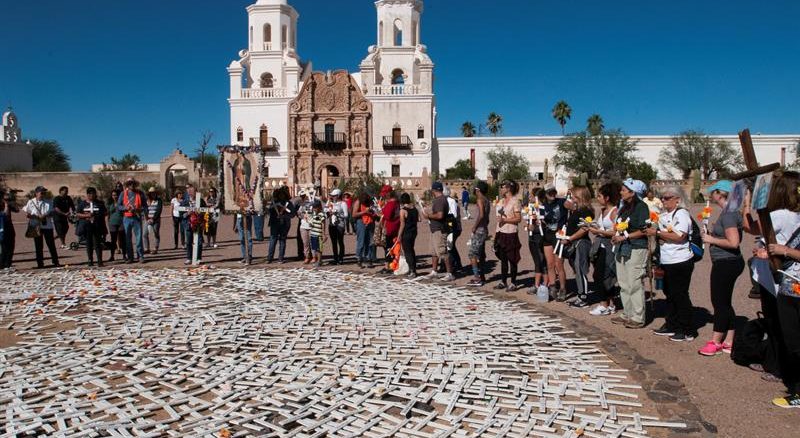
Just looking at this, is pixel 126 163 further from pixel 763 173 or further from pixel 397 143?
pixel 763 173

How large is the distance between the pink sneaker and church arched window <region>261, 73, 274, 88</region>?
52.3 metres

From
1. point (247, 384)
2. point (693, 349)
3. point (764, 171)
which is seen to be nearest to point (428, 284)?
point (693, 349)

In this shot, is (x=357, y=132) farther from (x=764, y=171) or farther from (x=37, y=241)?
(x=764, y=171)

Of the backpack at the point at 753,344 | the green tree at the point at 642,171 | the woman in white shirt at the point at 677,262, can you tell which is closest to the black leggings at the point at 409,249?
the woman in white shirt at the point at 677,262

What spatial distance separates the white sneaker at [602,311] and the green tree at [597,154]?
48924 millimetres

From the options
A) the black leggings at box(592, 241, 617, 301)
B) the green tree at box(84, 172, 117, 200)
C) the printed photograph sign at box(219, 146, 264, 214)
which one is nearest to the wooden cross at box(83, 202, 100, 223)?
the printed photograph sign at box(219, 146, 264, 214)

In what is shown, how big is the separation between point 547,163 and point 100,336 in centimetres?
5320

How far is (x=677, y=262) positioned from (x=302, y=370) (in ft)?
14.3

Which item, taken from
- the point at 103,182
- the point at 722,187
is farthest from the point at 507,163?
the point at 722,187

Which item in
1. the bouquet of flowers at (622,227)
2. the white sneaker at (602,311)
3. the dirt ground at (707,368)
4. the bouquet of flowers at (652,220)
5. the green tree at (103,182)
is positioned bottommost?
the dirt ground at (707,368)

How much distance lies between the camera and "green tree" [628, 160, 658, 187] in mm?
54231

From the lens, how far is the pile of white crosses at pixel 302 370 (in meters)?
4.37

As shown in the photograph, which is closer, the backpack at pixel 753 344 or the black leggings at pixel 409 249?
the backpack at pixel 753 344

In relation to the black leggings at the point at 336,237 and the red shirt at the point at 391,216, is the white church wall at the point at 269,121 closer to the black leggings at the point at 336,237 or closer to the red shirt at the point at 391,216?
the black leggings at the point at 336,237
